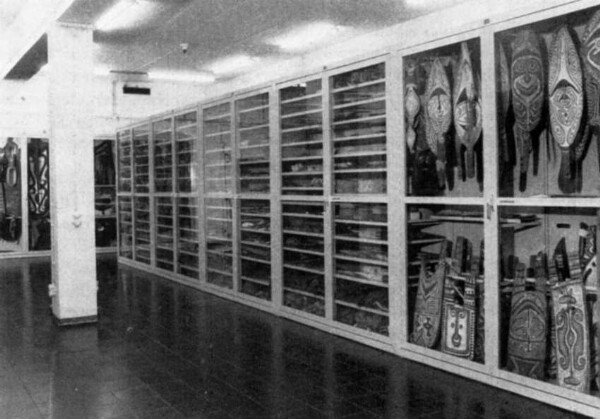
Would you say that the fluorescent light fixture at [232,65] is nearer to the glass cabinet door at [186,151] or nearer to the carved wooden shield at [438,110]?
the glass cabinet door at [186,151]

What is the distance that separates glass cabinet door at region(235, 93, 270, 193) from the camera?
7.11m

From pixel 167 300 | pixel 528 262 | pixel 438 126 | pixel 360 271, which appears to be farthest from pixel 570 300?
pixel 167 300

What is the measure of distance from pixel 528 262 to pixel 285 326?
250cm

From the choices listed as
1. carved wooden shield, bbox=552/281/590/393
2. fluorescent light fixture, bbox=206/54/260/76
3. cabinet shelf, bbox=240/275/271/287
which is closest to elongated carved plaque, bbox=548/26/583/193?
carved wooden shield, bbox=552/281/590/393

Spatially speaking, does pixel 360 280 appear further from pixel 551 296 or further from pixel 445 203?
pixel 551 296

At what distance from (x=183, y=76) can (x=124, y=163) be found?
3.02 meters

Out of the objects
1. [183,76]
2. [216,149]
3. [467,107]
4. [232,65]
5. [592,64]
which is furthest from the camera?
[183,76]

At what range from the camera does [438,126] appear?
15.8ft

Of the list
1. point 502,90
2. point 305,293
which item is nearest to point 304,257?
point 305,293

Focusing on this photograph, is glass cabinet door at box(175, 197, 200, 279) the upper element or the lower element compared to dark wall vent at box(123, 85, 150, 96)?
lower

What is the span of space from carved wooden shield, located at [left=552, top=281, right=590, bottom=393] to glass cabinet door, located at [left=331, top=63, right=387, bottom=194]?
1.82 meters

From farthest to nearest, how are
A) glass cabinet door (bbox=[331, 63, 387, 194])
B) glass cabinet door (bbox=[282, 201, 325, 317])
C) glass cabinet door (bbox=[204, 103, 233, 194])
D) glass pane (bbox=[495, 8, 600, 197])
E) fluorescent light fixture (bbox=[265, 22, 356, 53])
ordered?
1. fluorescent light fixture (bbox=[265, 22, 356, 53])
2. glass cabinet door (bbox=[204, 103, 233, 194])
3. glass cabinet door (bbox=[282, 201, 325, 317])
4. glass cabinet door (bbox=[331, 63, 387, 194])
5. glass pane (bbox=[495, 8, 600, 197])

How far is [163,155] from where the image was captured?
965cm

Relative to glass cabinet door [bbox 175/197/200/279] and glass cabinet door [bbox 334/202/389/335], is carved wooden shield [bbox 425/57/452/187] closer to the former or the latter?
glass cabinet door [bbox 334/202/389/335]
